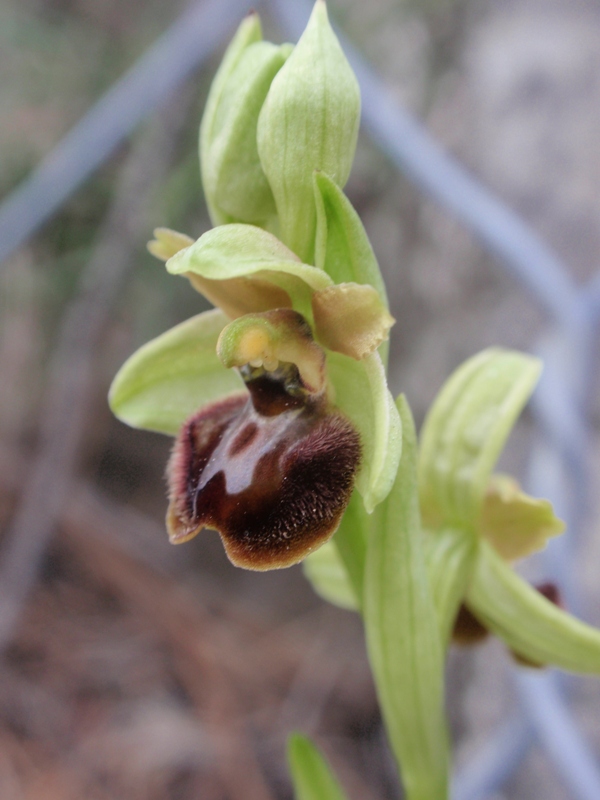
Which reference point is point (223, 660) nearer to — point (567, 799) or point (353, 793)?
point (353, 793)

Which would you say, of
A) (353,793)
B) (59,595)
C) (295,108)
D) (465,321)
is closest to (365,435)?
(295,108)

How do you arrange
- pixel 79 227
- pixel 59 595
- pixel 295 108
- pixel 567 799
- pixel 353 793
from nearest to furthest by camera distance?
pixel 295 108, pixel 567 799, pixel 353 793, pixel 59 595, pixel 79 227

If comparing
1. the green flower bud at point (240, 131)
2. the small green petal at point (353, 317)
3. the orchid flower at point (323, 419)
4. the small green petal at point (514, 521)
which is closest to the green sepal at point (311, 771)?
the orchid flower at point (323, 419)

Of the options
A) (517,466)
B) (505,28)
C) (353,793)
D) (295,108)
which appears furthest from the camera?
(505,28)

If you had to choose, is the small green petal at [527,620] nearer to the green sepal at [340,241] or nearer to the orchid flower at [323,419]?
the orchid flower at [323,419]

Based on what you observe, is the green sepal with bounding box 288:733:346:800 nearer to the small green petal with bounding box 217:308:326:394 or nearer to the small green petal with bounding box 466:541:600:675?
the small green petal with bounding box 466:541:600:675
